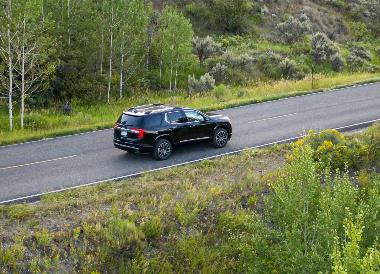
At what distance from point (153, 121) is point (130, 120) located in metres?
0.76

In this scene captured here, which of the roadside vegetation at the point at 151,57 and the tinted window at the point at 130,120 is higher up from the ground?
the roadside vegetation at the point at 151,57

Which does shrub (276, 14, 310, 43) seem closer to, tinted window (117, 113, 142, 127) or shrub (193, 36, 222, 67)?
shrub (193, 36, 222, 67)

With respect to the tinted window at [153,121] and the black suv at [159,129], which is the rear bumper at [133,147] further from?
the tinted window at [153,121]

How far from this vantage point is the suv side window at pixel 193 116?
59.0 feet

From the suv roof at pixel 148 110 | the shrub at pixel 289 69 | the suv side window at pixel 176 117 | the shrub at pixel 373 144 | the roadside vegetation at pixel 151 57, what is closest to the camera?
the shrub at pixel 373 144

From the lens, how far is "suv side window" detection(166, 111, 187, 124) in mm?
17453

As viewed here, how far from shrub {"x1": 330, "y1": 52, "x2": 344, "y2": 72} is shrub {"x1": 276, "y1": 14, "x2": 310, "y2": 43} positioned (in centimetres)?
596

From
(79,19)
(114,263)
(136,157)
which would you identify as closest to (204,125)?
(136,157)

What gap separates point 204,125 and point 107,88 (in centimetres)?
1551

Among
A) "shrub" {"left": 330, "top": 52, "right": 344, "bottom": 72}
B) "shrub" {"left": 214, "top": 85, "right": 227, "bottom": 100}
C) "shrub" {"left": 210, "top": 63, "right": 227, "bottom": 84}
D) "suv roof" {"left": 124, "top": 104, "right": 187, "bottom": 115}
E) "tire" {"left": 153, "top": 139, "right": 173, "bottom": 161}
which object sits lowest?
"tire" {"left": 153, "top": 139, "right": 173, "bottom": 161}

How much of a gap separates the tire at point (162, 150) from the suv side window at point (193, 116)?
1.23 meters

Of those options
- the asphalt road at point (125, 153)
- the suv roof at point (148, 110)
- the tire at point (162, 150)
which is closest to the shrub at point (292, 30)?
the asphalt road at point (125, 153)

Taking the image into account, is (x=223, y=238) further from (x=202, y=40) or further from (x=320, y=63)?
(x=320, y=63)

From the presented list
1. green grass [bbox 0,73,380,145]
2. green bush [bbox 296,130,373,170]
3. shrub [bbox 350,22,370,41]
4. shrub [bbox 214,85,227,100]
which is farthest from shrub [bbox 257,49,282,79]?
green bush [bbox 296,130,373,170]
